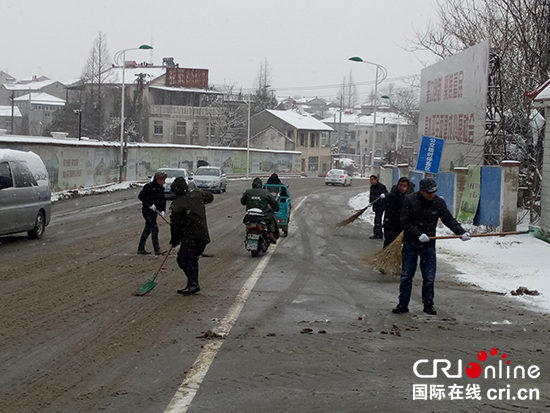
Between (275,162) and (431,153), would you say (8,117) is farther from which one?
(431,153)

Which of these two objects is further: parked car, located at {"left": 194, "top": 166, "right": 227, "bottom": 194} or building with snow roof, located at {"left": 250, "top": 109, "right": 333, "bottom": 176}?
building with snow roof, located at {"left": 250, "top": 109, "right": 333, "bottom": 176}

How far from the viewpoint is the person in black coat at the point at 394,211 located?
13188 mm

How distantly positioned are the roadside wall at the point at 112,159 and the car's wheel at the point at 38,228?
37.9 feet

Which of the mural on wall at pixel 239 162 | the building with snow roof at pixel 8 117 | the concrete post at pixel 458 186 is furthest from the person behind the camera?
the building with snow roof at pixel 8 117

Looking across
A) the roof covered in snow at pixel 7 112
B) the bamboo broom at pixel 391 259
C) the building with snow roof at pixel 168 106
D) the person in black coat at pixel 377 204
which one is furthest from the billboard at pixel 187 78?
the bamboo broom at pixel 391 259

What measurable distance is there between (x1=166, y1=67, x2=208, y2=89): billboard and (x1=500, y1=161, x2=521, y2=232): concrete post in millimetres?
68078

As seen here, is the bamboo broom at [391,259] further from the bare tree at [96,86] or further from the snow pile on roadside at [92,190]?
the bare tree at [96,86]

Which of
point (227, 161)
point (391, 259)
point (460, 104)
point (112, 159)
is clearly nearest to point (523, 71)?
point (460, 104)

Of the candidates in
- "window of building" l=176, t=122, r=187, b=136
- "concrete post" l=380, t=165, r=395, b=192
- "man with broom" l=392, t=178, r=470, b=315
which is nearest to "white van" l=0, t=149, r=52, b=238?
"man with broom" l=392, t=178, r=470, b=315

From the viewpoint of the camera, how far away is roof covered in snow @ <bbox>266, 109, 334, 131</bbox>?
8988 cm

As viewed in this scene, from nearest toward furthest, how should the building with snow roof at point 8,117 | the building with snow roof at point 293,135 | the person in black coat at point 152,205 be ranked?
1. the person in black coat at point 152,205
2. the building with snow roof at point 293,135
3. the building with snow roof at point 8,117

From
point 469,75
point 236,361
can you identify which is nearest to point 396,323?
point 236,361

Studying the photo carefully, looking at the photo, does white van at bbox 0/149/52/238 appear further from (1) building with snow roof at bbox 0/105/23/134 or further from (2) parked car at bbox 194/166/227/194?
(1) building with snow roof at bbox 0/105/23/134

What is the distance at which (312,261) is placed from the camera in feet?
45.2
